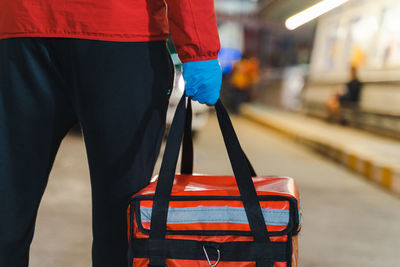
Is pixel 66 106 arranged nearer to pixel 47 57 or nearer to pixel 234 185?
pixel 47 57

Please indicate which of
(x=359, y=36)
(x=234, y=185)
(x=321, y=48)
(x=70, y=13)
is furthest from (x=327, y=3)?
(x=321, y=48)

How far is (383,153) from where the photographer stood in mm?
5492

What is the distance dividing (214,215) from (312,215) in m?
2.26

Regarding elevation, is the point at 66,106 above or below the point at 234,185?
above

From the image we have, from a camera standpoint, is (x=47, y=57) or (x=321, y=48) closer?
(x=47, y=57)

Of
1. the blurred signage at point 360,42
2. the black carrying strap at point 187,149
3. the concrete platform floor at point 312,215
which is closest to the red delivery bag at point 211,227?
the black carrying strap at point 187,149

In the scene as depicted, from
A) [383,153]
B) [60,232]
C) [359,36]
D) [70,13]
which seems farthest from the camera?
[359,36]

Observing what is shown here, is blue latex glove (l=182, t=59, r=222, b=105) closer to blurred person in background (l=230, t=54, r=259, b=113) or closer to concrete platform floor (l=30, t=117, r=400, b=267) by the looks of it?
concrete platform floor (l=30, t=117, r=400, b=267)

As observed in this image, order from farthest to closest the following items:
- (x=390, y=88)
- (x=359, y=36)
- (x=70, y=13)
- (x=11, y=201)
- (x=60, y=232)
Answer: (x=359, y=36) → (x=390, y=88) → (x=60, y=232) → (x=11, y=201) → (x=70, y=13)

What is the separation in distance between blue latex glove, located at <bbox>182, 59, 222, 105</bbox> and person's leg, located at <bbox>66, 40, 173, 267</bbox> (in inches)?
3.1

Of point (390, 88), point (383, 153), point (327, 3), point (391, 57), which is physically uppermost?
point (327, 3)

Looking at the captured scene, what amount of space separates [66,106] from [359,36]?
8556 mm

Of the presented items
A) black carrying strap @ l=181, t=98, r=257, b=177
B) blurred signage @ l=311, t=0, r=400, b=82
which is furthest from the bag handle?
blurred signage @ l=311, t=0, r=400, b=82

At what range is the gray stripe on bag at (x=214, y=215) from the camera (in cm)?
123
